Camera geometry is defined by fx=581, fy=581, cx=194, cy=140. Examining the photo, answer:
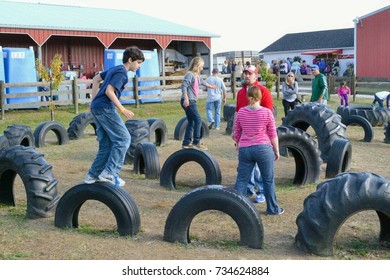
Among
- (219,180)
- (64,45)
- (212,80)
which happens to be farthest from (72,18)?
(219,180)

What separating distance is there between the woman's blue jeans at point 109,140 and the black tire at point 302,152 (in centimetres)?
281

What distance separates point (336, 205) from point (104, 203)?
2568mm

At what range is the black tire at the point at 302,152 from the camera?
8.80 metres

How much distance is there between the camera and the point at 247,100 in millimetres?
7707

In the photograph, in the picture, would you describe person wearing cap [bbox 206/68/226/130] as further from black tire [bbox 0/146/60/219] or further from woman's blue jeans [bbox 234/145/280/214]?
black tire [bbox 0/146/60/219]

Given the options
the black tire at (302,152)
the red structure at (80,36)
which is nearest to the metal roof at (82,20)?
the red structure at (80,36)

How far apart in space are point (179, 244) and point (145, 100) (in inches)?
751

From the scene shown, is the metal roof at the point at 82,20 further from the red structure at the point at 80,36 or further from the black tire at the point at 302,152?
the black tire at the point at 302,152

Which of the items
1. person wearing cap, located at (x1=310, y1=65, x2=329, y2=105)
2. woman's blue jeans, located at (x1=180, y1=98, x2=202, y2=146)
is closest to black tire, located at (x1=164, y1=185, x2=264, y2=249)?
woman's blue jeans, located at (x1=180, y1=98, x2=202, y2=146)

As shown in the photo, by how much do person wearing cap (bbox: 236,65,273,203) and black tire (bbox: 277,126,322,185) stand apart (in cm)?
103

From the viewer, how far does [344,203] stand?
552 centimetres

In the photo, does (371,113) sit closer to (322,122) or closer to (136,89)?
(322,122)

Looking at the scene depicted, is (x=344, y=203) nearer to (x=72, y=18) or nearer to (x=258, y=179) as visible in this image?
(x=258, y=179)

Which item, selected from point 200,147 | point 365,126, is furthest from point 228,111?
point 200,147
